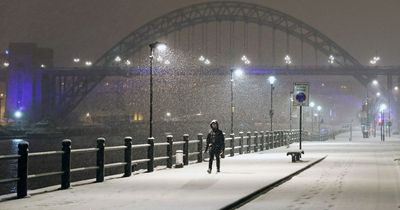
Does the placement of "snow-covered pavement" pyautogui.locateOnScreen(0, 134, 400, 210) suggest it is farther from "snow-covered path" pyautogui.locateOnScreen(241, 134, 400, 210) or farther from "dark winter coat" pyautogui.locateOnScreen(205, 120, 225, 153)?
"dark winter coat" pyautogui.locateOnScreen(205, 120, 225, 153)

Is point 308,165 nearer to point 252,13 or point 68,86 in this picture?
point 68,86

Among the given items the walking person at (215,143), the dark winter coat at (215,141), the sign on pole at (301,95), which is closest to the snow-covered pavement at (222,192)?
the walking person at (215,143)

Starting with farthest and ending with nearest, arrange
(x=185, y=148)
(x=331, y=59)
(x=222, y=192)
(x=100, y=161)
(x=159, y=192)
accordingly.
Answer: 1. (x=331, y=59)
2. (x=185, y=148)
3. (x=100, y=161)
4. (x=222, y=192)
5. (x=159, y=192)

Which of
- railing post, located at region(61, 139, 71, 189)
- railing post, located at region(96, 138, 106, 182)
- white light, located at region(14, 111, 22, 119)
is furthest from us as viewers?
white light, located at region(14, 111, 22, 119)

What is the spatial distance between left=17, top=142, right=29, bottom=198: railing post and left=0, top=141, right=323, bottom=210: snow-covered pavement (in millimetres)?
281

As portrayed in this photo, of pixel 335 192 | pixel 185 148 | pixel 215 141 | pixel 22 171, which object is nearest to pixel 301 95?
pixel 185 148

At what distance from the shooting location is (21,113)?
149 m

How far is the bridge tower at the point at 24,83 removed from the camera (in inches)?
5773

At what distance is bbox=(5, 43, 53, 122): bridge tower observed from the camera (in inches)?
5773

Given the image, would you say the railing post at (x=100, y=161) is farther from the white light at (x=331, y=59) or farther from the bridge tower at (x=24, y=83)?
the white light at (x=331, y=59)

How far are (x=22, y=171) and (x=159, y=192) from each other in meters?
3.39

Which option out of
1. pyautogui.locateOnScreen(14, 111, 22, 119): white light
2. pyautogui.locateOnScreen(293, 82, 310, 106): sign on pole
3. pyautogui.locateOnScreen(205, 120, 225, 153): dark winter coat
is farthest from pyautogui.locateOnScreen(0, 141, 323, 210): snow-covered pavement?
pyautogui.locateOnScreen(14, 111, 22, 119): white light

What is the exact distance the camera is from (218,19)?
521ft

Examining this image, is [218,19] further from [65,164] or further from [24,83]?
[65,164]
